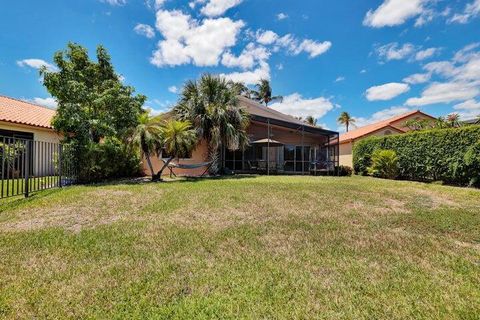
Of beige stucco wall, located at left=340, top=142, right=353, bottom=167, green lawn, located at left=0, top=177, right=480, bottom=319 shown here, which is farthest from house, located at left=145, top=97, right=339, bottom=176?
green lawn, located at left=0, top=177, right=480, bottom=319

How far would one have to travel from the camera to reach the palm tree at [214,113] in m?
15.1

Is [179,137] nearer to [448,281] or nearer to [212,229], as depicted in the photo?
[212,229]

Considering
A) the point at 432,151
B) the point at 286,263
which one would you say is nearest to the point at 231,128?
the point at 432,151

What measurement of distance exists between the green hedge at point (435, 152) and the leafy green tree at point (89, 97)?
1583 centimetres

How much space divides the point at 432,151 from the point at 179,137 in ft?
44.8

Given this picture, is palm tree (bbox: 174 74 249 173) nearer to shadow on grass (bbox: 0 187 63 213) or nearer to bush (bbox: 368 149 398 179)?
shadow on grass (bbox: 0 187 63 213)

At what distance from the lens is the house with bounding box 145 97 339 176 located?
1852cm

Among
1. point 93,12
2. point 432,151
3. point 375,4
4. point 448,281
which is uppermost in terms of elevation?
point 375,4

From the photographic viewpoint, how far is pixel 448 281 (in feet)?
9.86

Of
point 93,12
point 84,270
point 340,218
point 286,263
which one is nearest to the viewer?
point 84,270

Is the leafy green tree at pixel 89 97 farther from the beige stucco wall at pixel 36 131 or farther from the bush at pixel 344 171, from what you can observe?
the bush at pixel 344 171

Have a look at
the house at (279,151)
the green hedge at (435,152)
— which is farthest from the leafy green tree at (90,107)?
the green hedge at (435,152)

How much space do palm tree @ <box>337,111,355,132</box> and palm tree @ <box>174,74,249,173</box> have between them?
141 ft

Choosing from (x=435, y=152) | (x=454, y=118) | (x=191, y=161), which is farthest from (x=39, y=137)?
(x=454, y=118)
